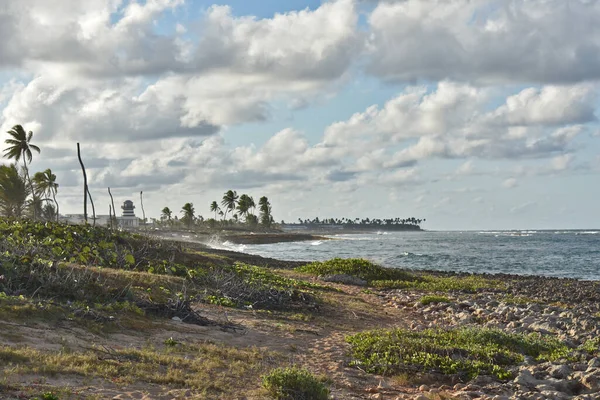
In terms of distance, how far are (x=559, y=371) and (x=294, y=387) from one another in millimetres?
4666

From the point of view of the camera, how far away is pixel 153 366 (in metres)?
8.32

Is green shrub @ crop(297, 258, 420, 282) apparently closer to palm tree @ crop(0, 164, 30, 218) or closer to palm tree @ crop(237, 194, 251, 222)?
palm tree @ crop(0, 164, 30, 218)

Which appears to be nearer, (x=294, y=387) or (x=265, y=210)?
(x=294, y=387)

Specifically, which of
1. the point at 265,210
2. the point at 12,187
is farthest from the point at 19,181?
the point at 265,210

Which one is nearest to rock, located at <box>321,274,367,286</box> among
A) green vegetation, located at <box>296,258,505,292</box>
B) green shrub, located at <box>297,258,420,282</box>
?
green vegetation, located at <box>296,258,505,292</box>

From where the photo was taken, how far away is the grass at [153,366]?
744 cm

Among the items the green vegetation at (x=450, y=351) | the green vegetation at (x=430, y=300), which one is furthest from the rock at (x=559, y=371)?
the green vegetation at (x=430, y=300)

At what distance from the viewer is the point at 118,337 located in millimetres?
9797

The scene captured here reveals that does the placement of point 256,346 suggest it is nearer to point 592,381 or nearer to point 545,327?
point 592,381

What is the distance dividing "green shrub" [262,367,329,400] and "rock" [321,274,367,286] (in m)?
18.5

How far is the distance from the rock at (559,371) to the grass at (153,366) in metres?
4.67

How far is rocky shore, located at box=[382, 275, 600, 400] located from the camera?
8.78 meters

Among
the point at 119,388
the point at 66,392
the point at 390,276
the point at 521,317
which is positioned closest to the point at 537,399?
the point at 119,388

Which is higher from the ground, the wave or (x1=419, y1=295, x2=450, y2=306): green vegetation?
the wave
